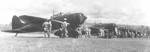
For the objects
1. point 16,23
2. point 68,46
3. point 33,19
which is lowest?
point 68,46

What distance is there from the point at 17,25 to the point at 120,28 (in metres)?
10.5

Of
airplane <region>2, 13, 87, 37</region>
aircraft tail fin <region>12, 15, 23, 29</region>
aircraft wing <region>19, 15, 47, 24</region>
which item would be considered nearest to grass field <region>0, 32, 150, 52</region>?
airplane <region>2, 13, 87, 37</region>

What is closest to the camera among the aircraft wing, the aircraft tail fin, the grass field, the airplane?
the grass field

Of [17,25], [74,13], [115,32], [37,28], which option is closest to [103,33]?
[115,32]

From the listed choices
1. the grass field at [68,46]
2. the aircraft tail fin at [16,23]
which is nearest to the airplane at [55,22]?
the aircraft tail fin at [16,23]

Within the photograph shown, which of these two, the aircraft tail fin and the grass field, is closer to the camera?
the grass field

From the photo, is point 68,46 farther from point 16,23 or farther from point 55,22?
point 16,23

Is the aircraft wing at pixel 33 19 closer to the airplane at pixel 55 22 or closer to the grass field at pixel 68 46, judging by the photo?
the airplane at pixel 55 22

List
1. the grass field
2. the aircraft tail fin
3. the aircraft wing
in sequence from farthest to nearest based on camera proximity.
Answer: the aircraft tail fin → the aircraft wing → the grass field

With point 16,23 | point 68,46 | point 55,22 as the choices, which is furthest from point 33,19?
point 68,46

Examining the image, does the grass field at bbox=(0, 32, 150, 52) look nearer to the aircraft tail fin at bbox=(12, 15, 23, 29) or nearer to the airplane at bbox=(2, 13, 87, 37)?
the airplane at bbox=(2, 13, 87, 37)

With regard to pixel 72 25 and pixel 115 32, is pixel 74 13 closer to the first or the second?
pixel 72 25

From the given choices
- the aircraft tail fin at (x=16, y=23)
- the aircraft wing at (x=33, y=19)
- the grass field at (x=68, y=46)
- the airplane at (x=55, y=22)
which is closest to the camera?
the grass field at (x=68, y=46)

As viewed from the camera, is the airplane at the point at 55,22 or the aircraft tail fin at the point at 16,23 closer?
the airplane at the point at 55,22
